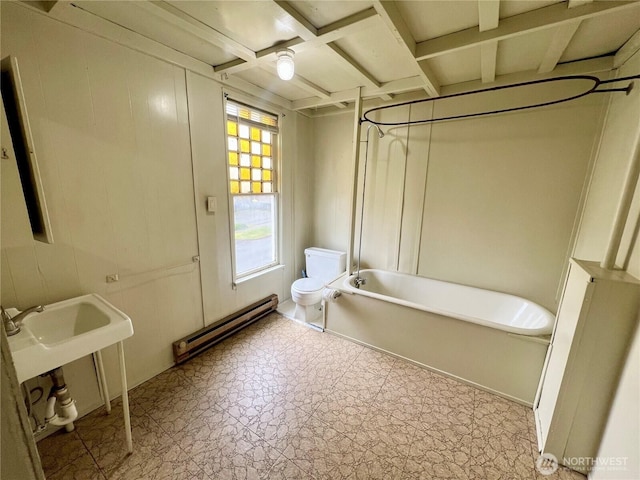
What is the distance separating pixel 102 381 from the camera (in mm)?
1639

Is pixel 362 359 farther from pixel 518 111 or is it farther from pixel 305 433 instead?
pixel 518 111

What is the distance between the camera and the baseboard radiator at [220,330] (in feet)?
6.90

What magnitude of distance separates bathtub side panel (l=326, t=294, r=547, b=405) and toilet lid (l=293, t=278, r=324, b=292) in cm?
29

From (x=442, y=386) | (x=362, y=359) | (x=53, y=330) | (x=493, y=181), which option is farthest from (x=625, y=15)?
(x=53, y=330)

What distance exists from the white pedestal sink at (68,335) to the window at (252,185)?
1.20m

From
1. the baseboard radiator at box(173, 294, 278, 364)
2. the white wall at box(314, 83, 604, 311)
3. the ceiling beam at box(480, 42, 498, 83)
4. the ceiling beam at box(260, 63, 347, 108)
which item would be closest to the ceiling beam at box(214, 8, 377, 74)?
the ceiling beam at box(260, 63, 347, 108)

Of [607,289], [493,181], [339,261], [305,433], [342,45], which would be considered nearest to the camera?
[607,289]

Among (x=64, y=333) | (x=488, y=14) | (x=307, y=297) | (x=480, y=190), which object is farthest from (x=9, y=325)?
(x=480, y=190)

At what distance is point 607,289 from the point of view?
123 centimetres

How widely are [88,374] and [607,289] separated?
295 cm

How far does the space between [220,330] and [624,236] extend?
9.35 ft

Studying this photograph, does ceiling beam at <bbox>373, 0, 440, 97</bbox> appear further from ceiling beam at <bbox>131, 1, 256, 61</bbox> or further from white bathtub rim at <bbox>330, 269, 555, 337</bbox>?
white bathtub rim at <bbox>330, 269, 555, 337</bbox>

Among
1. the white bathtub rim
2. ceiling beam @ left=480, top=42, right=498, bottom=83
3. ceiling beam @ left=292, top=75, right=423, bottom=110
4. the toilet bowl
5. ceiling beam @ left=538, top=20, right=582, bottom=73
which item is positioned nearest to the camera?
ceiling beam @ left=538, top=20, right=582, bottom=73

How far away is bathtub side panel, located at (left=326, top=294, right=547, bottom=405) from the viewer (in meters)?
1.80
